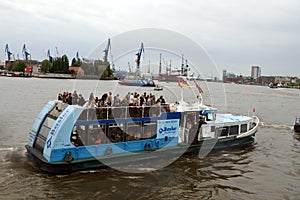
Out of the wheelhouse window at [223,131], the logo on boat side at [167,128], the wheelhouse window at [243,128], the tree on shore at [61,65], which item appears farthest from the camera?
the tree on shore at [61,65]

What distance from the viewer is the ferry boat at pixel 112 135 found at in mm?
13328

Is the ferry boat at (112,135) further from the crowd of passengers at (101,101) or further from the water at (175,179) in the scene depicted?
the water at (175,179)

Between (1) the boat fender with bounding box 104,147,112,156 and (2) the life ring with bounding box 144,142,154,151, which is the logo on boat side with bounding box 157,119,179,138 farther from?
(1) the boat fender with bounding box 104,147,112,156

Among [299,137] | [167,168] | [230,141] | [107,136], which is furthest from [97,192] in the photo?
[299,137]

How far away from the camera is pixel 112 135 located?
14758mm

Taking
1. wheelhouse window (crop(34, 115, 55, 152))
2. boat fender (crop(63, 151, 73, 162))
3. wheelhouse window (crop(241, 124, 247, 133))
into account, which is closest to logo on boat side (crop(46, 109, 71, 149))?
boat fender (crop(63, 151, 73, 162))

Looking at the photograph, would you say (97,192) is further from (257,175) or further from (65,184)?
(257,175)

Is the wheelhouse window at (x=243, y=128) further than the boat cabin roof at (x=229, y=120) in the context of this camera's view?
Yes

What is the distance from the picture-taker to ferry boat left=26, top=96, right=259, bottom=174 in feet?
43.7

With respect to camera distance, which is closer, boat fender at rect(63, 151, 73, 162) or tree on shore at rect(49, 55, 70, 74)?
boat fender at rect(63, 151, 73, 162)

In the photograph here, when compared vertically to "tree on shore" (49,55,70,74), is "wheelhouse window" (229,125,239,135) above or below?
below

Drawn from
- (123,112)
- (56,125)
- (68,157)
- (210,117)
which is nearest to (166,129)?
(123,112)

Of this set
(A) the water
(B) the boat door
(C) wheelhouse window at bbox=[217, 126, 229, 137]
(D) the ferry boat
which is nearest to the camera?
(A) the water

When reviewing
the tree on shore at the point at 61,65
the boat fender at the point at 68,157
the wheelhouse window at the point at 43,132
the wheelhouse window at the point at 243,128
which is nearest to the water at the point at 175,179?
the boat fender at the point at 68,157
